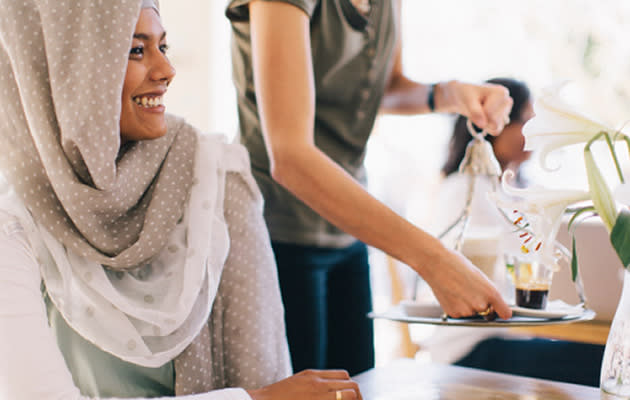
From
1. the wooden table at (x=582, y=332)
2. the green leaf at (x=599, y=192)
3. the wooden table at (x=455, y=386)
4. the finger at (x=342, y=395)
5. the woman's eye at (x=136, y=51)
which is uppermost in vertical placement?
the woman's eye at (x=136, y=51)

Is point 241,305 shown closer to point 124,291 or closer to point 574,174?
point 124,291

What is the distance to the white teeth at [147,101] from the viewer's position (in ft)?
3.49

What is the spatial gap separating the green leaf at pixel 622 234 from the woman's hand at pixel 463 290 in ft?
0.69

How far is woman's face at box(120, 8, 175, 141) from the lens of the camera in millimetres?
1047

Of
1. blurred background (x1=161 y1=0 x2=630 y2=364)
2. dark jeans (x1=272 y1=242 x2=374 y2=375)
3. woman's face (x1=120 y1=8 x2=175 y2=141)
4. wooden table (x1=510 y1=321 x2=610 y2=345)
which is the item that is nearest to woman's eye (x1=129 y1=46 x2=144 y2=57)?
woman's face (x1=120 y1=8 x2=175 y2=141)

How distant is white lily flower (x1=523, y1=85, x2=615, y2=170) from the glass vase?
0.18 meters

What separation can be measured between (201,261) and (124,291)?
141 millimetres

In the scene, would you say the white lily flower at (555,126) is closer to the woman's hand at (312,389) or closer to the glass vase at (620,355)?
the glass vase at (620,355)

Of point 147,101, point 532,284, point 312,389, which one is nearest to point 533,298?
point 532,284

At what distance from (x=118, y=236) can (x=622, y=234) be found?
0.77 m

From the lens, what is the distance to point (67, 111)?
3.13ft

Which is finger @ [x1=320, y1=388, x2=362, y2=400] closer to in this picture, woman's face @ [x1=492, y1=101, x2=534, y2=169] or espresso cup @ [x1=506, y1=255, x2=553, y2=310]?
espresso cup @ [x1=506, y1=255, x2=553, y2=310]

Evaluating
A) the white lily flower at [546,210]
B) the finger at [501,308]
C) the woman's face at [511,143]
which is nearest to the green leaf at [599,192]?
the white lily flower at [546,210]

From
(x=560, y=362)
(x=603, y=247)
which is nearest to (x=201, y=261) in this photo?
(x=560, y=362)
